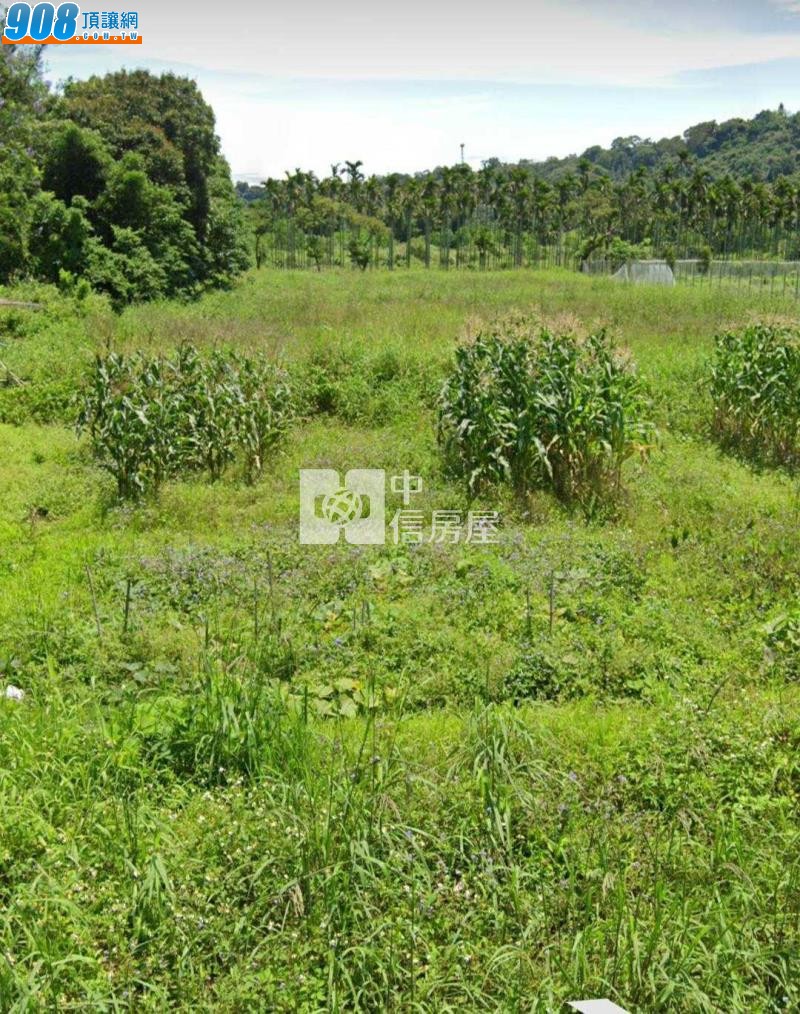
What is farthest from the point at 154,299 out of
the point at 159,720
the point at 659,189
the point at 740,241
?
the point at 740,241

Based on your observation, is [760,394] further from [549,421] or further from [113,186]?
[113,186]

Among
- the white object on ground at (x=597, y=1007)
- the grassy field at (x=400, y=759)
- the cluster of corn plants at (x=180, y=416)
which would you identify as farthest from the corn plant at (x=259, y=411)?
the white object on ground at (x=597, y=1007)

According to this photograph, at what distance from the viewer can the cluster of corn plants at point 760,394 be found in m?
8.65

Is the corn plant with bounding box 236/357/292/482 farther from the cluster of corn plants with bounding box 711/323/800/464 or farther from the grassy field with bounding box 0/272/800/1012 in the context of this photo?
the cluster of corn plants with bounding box 711/323/800/464

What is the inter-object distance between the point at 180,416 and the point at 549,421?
3.54 metres

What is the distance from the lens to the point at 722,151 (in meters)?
100

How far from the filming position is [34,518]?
7.31 metres

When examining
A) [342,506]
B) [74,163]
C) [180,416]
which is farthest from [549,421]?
[74,163]

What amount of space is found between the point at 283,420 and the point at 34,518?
9.14 feet

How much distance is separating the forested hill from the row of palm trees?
5.11 meters

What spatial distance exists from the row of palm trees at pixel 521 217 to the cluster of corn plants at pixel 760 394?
3996cm

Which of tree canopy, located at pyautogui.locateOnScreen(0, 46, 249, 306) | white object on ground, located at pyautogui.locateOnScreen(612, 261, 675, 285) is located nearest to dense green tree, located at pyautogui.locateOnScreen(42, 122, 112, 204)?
tree canopy, located at pyautogui.locateOnScreen(0, 46, 249, 306)

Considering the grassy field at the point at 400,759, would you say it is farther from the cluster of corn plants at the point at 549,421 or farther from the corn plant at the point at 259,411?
the corn plant at the point at 259,411

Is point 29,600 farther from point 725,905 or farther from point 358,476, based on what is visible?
point 725,905
